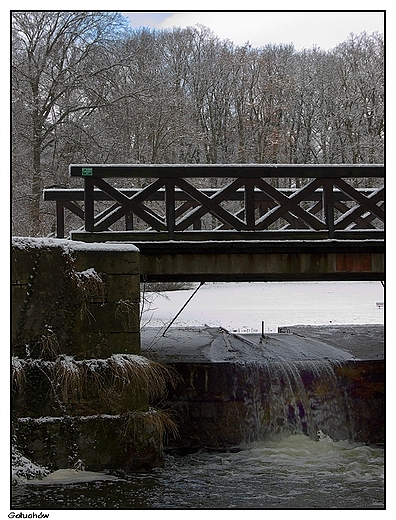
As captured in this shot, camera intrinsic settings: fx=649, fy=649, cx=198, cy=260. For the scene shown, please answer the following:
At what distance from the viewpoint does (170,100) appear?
26.8 metres

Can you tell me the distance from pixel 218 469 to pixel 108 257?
2966mm

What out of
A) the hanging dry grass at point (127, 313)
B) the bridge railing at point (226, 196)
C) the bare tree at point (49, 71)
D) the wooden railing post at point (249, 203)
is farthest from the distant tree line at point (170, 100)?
the hanging dry grass at point (127, 313)

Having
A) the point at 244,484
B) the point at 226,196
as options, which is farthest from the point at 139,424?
the point at 226,196

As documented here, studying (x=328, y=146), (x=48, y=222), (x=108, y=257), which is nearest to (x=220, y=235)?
(x=108, y=257)

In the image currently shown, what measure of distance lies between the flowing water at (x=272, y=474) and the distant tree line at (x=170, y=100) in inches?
478

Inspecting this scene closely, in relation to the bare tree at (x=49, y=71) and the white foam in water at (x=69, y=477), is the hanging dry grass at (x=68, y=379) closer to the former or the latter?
the white foam in water at (x=69, y=477)

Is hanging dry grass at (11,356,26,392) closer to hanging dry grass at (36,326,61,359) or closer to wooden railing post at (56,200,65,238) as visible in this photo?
hanging dry grass at (36,326,61,359)

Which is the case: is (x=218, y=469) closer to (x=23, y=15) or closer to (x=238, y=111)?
(x=23, y=15)

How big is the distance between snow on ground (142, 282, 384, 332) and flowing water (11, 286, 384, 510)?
16.7ft

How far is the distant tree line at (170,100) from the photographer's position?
2181 centimetres

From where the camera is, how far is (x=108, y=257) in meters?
7.50

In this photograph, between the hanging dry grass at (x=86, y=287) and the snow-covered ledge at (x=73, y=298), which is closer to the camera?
the snow-covered ledge at (x=73, y=298)

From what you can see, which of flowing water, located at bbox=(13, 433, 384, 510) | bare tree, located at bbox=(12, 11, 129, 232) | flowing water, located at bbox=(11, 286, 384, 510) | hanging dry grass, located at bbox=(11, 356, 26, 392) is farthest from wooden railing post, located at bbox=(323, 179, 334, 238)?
bare tree, located at bbox=(12, 11, 129, 232)

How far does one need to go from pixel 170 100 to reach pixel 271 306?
10015 millimetres
